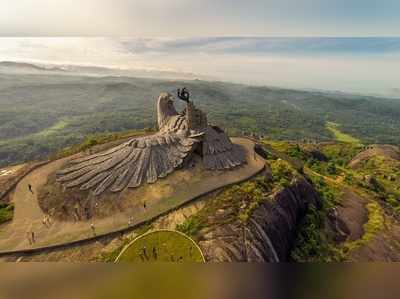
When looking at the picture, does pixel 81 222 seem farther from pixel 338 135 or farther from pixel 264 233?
pixel 338 135

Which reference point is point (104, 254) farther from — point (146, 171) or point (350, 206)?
point (350, 206)

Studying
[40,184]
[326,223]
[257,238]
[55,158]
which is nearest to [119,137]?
[55,158]

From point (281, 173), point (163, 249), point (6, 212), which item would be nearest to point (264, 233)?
point (163, 249)

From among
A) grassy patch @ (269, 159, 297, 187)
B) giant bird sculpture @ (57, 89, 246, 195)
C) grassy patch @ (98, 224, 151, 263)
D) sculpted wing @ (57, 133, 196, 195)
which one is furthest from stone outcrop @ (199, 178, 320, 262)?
sculpted wing @ (57, 133, 196, 195)

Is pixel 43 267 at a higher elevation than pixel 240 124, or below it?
higher

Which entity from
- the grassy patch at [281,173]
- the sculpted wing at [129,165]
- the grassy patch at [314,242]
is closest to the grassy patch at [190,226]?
the sculpted wing at [129,165]
